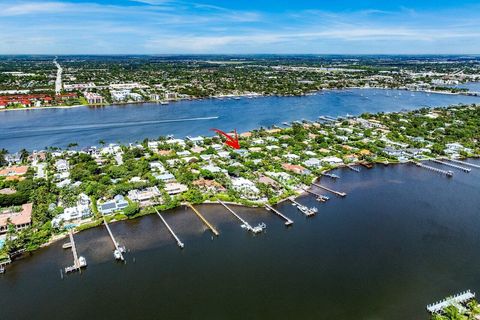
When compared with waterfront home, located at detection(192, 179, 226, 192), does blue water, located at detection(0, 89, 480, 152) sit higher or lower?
higher

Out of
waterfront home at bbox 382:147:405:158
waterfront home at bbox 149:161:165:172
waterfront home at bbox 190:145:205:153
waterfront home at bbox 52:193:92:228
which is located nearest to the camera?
waterfront home at bbox 52:193:92:228

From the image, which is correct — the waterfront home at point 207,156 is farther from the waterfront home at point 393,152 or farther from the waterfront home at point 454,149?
the waterfront home at point 454,149

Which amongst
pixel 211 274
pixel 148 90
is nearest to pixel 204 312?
pixel 211 274

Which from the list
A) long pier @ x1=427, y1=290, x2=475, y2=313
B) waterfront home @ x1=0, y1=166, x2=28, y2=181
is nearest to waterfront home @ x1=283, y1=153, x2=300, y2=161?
long pier @ x1=427, y1=290, x2=475, y2=313

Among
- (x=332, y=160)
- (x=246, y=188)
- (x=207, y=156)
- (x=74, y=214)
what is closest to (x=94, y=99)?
(x=207, y=156)

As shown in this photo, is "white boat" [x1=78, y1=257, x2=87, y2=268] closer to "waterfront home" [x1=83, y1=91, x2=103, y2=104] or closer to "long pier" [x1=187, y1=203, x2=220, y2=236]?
"long pier" [x1=187, y1=203, x2=220, y2=236]

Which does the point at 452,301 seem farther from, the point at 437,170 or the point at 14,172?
the point at 14,172

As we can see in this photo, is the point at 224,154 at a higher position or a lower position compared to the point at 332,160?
higher
